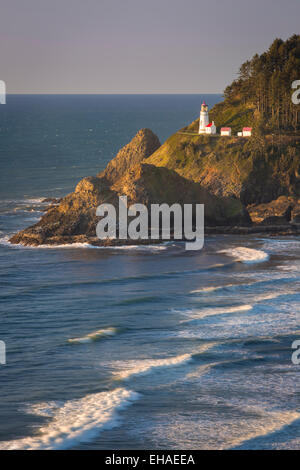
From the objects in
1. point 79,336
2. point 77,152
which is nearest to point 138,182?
point 79,336

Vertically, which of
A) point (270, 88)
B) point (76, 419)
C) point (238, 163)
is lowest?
point (76, 419)

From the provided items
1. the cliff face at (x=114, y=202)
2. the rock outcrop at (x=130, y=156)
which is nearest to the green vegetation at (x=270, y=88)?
the rock outcrop at (x=130, y=156)

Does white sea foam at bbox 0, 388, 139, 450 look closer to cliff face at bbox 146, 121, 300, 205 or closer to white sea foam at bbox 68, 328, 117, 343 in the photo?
white sea foam at bbox 68, 328, 117, 343

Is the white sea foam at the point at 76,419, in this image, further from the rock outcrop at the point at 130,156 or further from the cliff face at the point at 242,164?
the rock outcrop at the point at 130,156

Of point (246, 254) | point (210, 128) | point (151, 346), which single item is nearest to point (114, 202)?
point (246, 254)

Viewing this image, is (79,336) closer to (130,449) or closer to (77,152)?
(130,449)

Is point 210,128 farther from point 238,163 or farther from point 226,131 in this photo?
point 238,163

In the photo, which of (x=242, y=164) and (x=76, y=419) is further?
(x=242, y=164)

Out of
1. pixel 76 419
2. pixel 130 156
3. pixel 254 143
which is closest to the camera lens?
pixel 76 419
